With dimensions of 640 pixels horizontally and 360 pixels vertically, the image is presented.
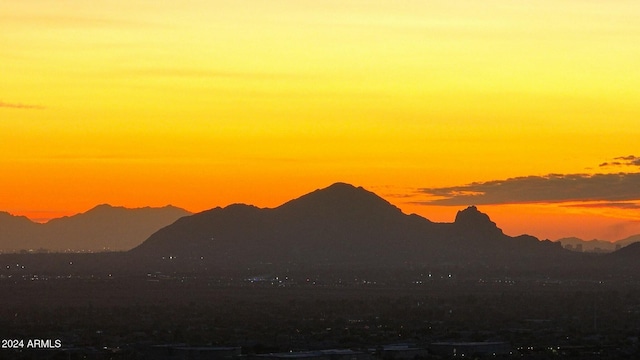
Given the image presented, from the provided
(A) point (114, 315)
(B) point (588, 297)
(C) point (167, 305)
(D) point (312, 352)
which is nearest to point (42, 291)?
(C) point (167, 305)

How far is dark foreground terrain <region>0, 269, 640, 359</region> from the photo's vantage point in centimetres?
8756

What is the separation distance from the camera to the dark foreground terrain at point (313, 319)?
87.6 meters

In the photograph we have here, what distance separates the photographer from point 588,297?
163 m

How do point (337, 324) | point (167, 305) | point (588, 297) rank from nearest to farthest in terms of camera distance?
1. point (337, 324)
2. point (167, 305)
3. point (588, 297)

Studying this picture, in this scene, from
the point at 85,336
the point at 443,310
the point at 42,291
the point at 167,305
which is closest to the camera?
the point at 85,336

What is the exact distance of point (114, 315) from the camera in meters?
125

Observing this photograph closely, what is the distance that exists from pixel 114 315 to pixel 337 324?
78.7 ft

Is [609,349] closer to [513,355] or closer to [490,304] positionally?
[513,355]

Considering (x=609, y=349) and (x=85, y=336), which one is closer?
(x=609, y=349)

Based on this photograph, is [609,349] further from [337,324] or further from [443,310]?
[443,310]

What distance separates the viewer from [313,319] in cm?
12000

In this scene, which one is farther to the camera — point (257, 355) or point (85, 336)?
point (85, 336)

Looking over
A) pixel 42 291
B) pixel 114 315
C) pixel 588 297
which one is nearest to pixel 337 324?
pixel 114 315

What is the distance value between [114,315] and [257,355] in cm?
5079
